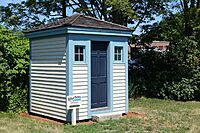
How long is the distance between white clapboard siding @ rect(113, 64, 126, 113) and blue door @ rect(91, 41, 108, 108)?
1.16ft

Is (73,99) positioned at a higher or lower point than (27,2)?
lower

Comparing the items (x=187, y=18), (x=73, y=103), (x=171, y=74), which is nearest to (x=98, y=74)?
(x=73, y=103)

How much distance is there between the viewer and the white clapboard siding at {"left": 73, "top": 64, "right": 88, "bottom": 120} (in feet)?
32.3

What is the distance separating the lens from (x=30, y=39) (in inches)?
448

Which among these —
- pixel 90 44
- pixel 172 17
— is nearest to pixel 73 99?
pixel 90 44

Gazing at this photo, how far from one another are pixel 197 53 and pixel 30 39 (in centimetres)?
795

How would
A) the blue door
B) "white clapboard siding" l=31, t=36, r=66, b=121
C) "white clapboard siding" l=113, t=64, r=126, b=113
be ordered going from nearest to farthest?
"white clapboard siding" l=31, t=36, r=66, b=121 → the blue door → "white clapboard siding" l=113, t=64, r=126, b=113

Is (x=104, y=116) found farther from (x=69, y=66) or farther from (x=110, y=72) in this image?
(x=69, y=66)

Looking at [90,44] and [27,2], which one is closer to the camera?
[90,44]

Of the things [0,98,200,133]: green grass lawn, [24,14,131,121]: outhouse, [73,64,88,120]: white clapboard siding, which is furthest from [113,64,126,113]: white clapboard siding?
[73,64,88,120]: white clapboard siding

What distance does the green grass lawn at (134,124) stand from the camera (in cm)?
891

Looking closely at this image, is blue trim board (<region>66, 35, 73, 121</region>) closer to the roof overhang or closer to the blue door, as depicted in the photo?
the roof overhang

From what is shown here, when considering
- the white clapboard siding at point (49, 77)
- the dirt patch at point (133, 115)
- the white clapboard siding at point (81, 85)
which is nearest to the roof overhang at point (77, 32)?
the white clapboard siding at point (49, 77)

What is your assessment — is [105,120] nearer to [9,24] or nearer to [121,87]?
[121,87]
